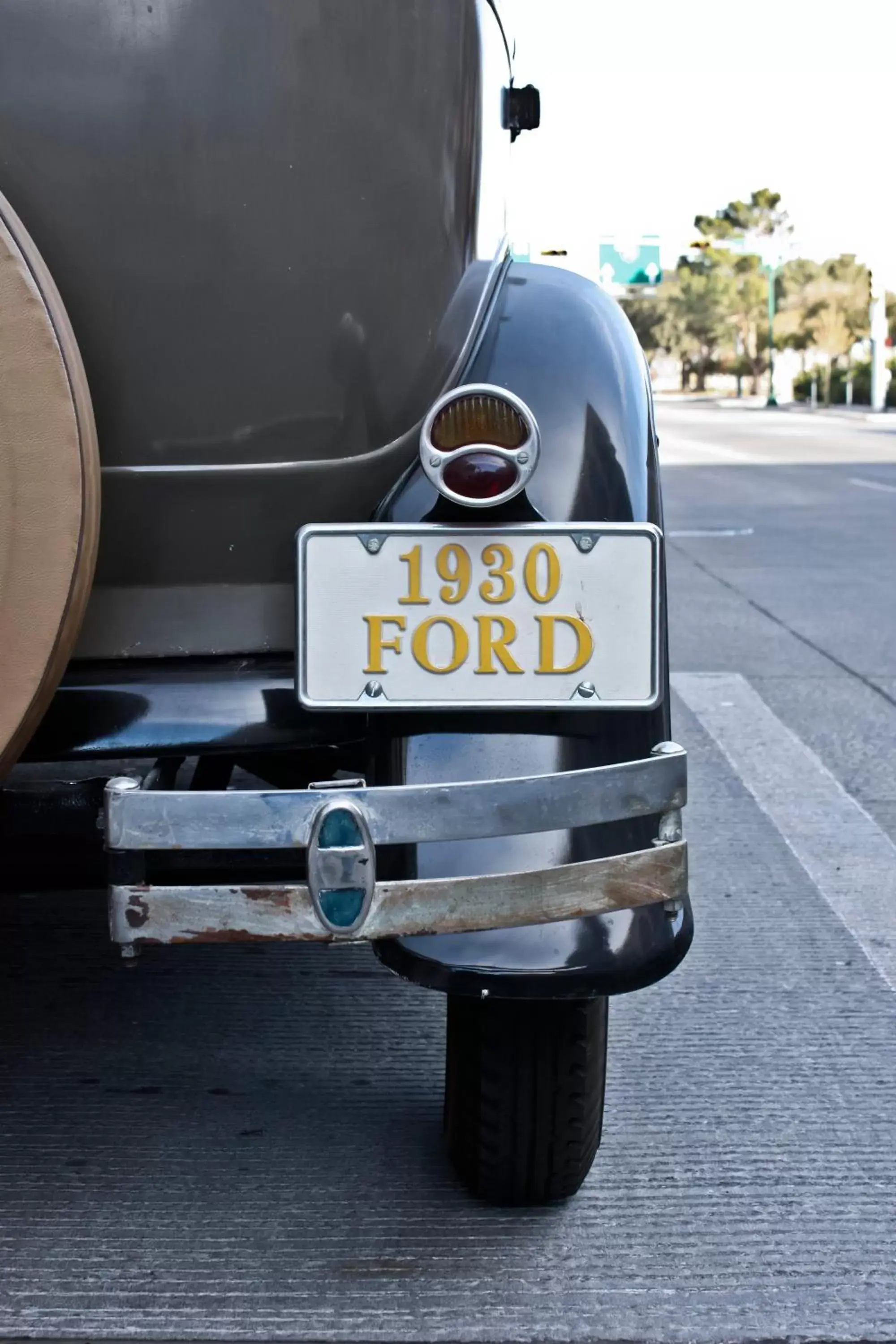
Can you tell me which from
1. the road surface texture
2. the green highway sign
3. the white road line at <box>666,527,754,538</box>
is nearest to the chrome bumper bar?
the road surface texture

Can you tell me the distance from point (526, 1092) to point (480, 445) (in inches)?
36.0

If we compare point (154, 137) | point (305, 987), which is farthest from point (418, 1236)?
point (154, 137)

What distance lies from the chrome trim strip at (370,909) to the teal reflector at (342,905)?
1cm

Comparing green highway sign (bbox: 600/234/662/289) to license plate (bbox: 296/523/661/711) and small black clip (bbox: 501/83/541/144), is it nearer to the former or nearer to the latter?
small black clip (bbox: 501/83/541/144)

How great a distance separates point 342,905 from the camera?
197 centimetres

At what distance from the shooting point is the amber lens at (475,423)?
2037 millimetres

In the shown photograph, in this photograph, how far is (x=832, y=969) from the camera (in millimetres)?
3389

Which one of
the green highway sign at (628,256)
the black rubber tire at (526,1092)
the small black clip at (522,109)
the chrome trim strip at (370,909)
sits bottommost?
the black rubber tire at (526,1092)

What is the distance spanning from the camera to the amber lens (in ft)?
6.68

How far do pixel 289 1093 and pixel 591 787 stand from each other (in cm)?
104

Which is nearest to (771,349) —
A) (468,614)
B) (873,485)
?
(873,485)

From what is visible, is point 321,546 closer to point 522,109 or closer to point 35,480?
point 35,480

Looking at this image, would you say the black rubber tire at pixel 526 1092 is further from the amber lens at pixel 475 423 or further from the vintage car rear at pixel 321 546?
the amber lens at pixel 475 423

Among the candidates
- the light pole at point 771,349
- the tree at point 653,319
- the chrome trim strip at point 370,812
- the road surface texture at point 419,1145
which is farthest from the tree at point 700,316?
the chrome trim strip at point 370,812
